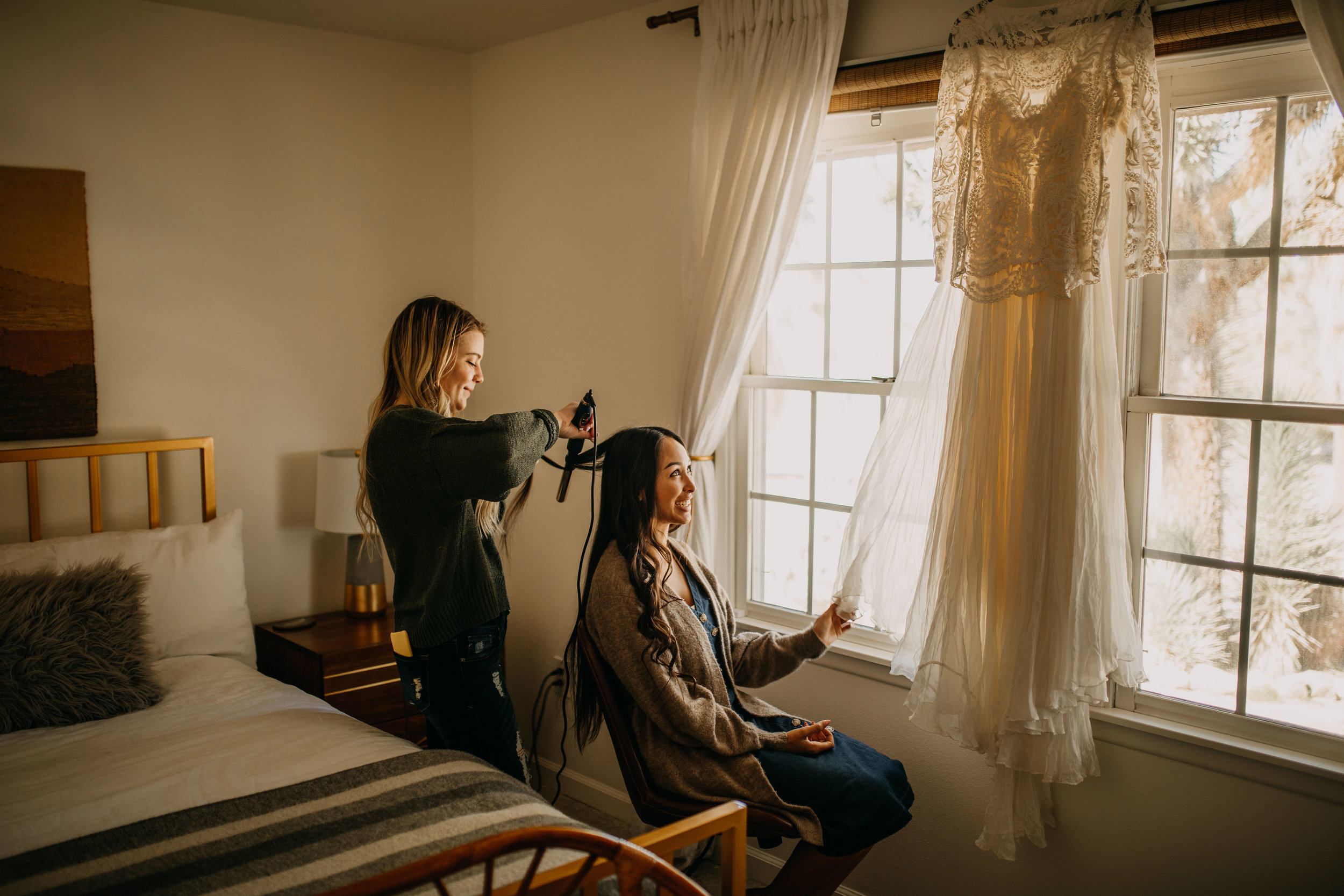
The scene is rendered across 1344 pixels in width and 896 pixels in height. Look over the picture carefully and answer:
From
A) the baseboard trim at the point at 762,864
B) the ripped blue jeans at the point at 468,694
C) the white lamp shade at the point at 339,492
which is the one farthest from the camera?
the white lamp shade at the point at 339,492

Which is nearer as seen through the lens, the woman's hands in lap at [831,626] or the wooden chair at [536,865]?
the wooden chair at [536,865]

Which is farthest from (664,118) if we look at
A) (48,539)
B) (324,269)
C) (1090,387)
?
(48,539)

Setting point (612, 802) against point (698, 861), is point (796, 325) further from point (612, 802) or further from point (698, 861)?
point (612, 802)

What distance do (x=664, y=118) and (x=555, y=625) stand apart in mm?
1852

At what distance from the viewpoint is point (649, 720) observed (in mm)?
2062

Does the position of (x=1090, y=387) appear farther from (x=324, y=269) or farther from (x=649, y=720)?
(x=324, y=269)

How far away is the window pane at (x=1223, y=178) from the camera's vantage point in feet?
6.26

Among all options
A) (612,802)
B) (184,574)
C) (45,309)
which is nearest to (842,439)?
(612,802)

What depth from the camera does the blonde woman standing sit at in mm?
1972

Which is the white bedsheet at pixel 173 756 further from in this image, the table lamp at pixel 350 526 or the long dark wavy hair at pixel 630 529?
the table lamp at pixel 350 526

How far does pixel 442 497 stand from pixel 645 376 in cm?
116

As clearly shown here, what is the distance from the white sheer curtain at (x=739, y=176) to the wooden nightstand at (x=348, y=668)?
1178mm

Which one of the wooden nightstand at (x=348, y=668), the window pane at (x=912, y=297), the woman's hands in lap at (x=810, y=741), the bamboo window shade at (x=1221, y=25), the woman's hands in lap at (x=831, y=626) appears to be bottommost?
the wooden nightstand at (x=348, y=668)

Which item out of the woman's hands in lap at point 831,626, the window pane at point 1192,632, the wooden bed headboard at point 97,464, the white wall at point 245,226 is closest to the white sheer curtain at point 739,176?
the woman's hands in lap at point 831,626
